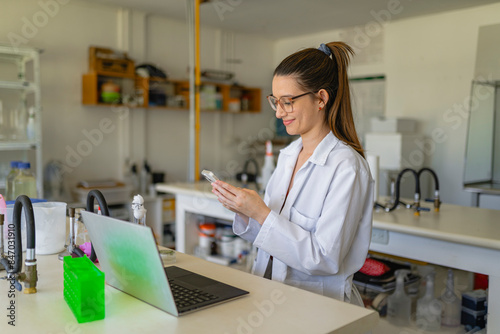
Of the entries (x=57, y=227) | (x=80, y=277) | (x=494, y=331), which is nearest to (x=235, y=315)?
(x=80, y=277)

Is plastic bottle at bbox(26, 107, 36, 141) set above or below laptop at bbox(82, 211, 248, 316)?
above

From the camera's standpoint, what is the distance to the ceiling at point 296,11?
14.9 ft

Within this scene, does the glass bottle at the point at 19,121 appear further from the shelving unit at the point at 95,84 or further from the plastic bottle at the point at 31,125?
the shelving unit at the point at 95,84

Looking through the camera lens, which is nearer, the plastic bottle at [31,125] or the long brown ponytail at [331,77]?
the long brown ponytail at [331,77]

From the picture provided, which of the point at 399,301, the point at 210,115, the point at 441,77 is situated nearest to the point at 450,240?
the point at 399,301

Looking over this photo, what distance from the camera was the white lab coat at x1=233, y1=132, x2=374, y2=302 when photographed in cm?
131

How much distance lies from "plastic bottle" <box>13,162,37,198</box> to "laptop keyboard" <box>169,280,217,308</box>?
1.33 m

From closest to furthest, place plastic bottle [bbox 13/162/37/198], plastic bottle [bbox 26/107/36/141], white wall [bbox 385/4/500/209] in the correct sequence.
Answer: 1. plastic bottle [bbox 13/162/37/198]
2. plastic bottle [bbox 26/107/36/141]
3. white wall [bbox 385/4/500/209]

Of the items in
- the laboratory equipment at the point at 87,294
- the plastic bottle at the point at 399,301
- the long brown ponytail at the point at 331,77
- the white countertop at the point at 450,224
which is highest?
the long brown ponytail at the point at 331,77

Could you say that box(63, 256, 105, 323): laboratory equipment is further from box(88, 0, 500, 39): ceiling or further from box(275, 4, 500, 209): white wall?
box(275, 4, 500, 209): white wall

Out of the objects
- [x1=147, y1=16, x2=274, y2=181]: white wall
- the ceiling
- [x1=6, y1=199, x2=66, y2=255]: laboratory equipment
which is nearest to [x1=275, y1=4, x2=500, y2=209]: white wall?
the ceiling

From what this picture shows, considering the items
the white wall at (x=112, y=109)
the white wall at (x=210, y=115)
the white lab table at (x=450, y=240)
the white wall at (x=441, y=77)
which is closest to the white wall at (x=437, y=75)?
the white wall at (x=441, y=77)

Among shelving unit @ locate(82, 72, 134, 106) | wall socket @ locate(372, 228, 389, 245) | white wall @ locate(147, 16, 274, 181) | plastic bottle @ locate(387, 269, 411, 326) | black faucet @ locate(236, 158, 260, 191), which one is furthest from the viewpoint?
white wall @ locate(147, 16, 274, 181)

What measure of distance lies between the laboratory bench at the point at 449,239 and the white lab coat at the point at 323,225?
838 millimetres
